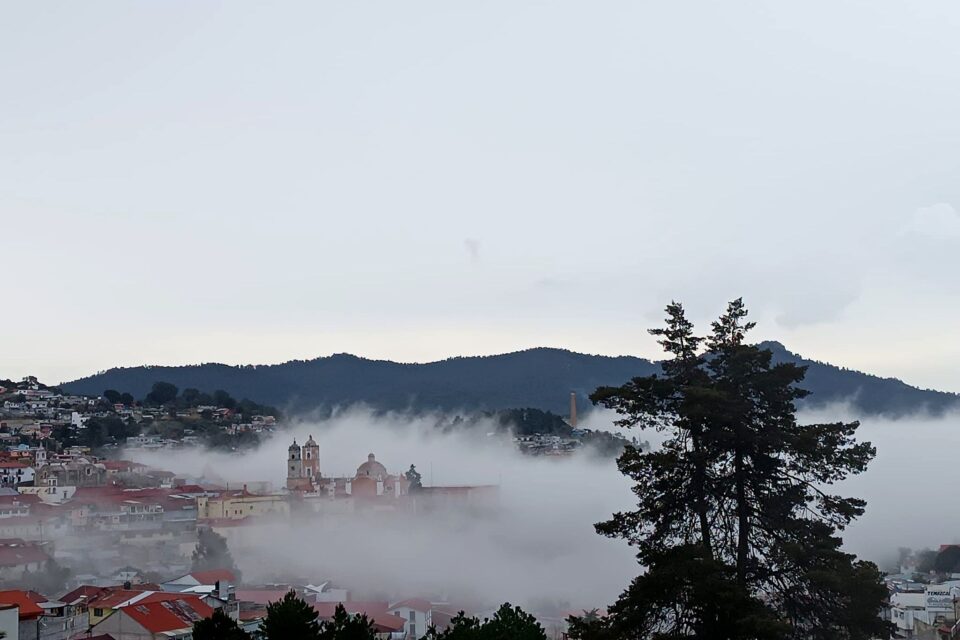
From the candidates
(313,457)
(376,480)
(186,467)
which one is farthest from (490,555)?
(186,467)

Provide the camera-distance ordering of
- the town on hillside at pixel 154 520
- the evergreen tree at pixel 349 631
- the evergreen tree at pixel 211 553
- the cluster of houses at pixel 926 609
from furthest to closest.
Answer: the evergreen tree at pixel 211 553
the cluster of houses at pixel 926 609
the town on hillside at pixel 154 520
the evergreen tree at pixel 349 631

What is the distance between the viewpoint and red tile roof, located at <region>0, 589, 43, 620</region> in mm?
34812

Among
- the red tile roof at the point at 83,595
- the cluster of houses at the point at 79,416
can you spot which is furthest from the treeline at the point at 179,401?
the red tile roof at the point at 83,595

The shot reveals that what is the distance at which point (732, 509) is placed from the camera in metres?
22.2

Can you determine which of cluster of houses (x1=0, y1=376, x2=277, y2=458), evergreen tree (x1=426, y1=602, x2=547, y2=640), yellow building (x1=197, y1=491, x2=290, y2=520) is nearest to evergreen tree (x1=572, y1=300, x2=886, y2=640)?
evergreen tree (x1=426, y1=602, x2=547, y2=640)

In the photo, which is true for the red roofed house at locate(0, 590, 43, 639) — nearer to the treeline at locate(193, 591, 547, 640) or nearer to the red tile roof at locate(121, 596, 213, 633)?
the red tile roof at locate(121, 596, 213, 633)

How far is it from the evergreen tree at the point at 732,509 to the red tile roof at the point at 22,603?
19016 millimetres

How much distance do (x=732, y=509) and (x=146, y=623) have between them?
22360 millimetres

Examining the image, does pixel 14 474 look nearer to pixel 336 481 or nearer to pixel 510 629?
pixel 336 481

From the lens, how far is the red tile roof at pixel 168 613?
38.3 meters

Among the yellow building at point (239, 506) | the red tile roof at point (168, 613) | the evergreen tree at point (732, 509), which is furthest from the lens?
the yellow building at point (239, 506)

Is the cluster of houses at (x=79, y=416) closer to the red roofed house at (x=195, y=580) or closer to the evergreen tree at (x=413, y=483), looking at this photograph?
the evergreen tree at (x=413, y=483)

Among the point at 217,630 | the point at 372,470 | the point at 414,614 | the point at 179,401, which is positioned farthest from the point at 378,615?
the point at 179,401

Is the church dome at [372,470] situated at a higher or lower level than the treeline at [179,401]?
lower
